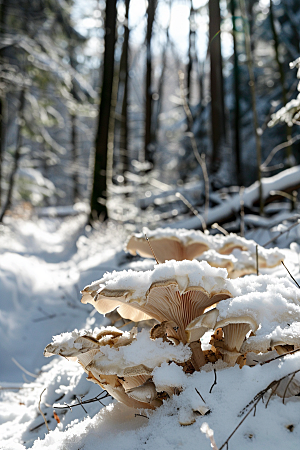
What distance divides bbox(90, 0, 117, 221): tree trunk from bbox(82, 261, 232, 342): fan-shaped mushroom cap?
6508mm

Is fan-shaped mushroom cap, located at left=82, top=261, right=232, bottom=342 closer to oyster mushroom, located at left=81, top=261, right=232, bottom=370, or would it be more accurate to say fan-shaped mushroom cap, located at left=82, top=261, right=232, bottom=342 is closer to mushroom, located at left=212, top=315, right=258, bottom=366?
oyster mushroom, located at left=81, top=261, right=232, bottom=370

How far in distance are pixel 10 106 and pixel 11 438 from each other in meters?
10.9

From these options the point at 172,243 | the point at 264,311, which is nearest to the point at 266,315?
the point at 264,311

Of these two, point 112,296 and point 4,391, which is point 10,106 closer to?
point 4,391

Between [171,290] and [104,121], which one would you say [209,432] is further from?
[104,121]

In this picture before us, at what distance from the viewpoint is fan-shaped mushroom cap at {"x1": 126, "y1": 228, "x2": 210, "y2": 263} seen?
1.99m

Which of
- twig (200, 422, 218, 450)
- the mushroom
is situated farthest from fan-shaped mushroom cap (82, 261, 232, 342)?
twig (200, 422, 218, 450)

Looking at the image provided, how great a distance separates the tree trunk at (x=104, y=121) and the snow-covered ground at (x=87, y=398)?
4.40 meters

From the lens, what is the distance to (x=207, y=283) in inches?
44.2

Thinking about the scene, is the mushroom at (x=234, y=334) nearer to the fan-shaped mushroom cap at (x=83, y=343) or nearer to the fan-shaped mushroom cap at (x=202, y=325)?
the fan-shaped mushroom cap at (x=202, y=325)

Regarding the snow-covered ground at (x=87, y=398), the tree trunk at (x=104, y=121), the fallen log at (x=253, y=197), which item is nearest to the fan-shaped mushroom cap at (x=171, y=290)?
the snow-covered ground at (x=87, y=398)

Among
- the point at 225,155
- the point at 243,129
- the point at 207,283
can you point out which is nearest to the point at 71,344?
the point at 207,283

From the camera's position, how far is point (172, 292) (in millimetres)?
1178

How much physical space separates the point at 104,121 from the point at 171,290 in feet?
23.7
